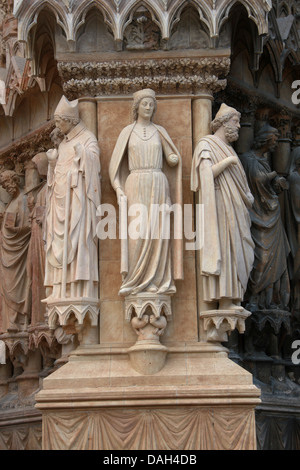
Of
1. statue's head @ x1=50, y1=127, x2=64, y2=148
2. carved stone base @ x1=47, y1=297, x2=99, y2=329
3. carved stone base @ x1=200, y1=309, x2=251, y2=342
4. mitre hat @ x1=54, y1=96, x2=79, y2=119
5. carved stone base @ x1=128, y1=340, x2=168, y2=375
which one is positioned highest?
mitre hat @ x1=54, y1=96, x2=79, y2=119

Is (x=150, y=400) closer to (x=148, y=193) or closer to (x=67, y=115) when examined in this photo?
(x=148, y=193)

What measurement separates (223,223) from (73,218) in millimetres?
1604

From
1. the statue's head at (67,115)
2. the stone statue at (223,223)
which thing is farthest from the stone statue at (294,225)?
the statue's head at (67,115)

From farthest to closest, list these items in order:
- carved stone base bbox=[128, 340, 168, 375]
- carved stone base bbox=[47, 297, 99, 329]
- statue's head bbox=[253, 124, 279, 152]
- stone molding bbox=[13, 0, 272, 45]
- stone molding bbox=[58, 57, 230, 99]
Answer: statue's head bbox=[253, 124, 279, 152]
stone molding bbox=[58, 57, 230, 99]
stone molding bbox=[13, 0, 272, 45]
carved stone base bbox=[47, 297, 99, 329]
carved stone base bbox=[128, 340, 168, 375]

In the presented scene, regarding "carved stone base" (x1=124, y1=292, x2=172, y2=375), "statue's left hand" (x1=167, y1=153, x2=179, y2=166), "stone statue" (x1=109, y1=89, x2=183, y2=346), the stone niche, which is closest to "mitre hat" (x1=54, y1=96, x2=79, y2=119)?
"stone statue" (x1=109, y1=89, x2=183, y2=346)

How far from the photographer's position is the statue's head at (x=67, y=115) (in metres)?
13.5

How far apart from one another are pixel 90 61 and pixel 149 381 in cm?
362

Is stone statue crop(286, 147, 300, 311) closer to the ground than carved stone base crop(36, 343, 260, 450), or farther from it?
farther from it

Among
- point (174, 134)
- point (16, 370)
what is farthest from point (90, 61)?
point (16, 370)

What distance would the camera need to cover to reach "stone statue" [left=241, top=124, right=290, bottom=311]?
1498 centimetres

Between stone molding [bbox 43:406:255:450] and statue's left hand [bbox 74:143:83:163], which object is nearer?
stone molding [bbox 43:406:255:450]

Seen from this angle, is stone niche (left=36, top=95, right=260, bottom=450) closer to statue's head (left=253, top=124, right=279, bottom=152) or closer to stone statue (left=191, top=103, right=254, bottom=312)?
stone statue (left=191, top=103, right=254, bottom=312)

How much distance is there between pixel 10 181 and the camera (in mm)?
15992

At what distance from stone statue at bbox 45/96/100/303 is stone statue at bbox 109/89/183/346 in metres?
0.30
